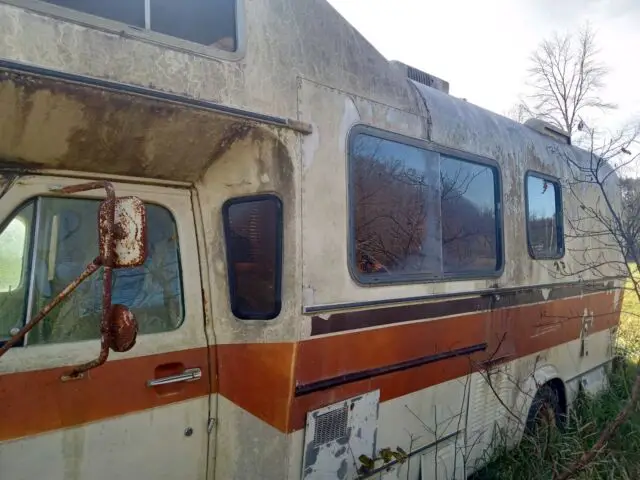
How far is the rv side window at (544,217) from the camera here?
181 inches

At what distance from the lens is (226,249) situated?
2.72 m

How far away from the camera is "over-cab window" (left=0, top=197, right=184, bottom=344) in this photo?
2211mm

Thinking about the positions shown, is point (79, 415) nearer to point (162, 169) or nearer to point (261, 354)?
point (261, 354)

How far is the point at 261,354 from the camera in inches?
104

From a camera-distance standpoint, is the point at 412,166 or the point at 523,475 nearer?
the point at 412,166

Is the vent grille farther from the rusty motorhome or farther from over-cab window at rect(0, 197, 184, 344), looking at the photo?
over-cab window at rect(0, 197, 184, 344)

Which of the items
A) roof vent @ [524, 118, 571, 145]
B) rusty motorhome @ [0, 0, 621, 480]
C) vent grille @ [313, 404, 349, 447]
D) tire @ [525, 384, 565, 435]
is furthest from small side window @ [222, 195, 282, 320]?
roof vent @ [524, 118, 571, 145]

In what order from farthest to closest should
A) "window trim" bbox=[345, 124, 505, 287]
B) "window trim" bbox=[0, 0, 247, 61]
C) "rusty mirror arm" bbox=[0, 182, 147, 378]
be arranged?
"window trim" bbox=[345, 124, 505, 287] < "window trim" bbox=[0, 0, 247, 61] < "rusty mirror arm" bbox=[0, 182, 147, 378]

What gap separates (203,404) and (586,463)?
2165 mm

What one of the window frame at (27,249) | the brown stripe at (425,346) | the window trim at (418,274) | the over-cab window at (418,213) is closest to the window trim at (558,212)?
the brown stripe at (425,346)

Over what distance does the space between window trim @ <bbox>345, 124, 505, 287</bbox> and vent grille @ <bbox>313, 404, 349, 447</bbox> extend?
25.9 inches

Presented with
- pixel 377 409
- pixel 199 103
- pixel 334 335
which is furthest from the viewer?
pixel 377 409

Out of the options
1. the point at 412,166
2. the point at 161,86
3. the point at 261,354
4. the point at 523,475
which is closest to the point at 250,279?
the point at 261,354

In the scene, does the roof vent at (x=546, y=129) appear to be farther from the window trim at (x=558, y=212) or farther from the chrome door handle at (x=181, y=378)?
the chrome door handle at (x=181, y=378)
